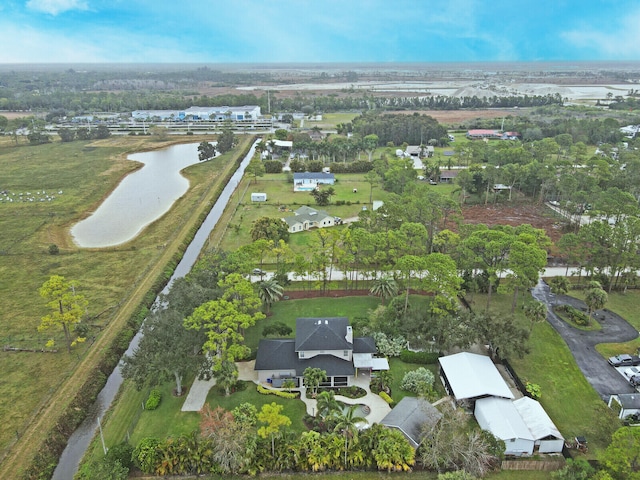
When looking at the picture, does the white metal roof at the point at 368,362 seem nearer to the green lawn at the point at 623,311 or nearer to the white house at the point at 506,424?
the white house at the point at 506,424

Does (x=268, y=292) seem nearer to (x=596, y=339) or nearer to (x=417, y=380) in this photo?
(x=417, y=380)

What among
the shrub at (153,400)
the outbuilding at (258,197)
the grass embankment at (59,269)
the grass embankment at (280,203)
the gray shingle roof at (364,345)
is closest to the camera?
the shrub at (153,400)

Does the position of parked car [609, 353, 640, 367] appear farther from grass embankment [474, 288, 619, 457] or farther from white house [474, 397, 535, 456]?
white house [474, 397, 535, 456]

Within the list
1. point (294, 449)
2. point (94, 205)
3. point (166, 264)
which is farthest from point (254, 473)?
point (94, 205)

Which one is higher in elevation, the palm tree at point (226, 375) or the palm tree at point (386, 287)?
the palm tree at point (386, 287)

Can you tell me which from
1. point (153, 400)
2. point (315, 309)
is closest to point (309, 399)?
point (153, 400)

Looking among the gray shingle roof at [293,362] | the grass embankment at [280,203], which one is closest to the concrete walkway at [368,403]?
the gray shingle roof at [293,362]
